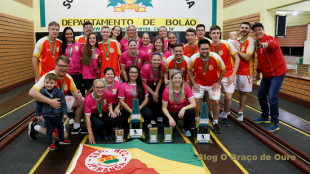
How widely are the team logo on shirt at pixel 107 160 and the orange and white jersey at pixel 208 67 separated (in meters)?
1.95

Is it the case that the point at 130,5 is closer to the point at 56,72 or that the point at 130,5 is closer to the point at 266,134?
the point at 56,72

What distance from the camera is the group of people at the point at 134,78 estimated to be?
381 centimetres

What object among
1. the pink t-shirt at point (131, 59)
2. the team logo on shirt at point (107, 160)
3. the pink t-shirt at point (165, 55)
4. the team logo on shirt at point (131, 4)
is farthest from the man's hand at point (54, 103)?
the team logo on shirt at point (131, 4)

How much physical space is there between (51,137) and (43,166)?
0.61 m

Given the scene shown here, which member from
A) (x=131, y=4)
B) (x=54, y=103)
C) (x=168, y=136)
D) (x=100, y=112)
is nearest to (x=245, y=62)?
(x=168, y=136)

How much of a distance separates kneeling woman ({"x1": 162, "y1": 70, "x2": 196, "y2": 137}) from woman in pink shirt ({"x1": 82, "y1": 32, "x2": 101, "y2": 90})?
60.6 inches

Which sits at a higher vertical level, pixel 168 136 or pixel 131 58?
pixel 131 58

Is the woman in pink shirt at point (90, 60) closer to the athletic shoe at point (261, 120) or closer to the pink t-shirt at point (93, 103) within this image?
the pink t-shirt at point (93, 103)

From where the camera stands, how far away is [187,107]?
4055 millimetres

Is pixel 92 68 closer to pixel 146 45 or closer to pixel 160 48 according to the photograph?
pixel 146 45

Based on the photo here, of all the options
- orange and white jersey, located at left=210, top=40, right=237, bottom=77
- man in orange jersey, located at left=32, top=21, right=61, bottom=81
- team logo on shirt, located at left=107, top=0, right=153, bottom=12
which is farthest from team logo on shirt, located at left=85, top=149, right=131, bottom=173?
team logo on shirt, located at left=107, top=0, right=153, bottom=12

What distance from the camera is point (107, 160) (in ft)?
10.3

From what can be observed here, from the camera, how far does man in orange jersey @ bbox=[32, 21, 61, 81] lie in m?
4.36

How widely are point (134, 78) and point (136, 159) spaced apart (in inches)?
62.6
